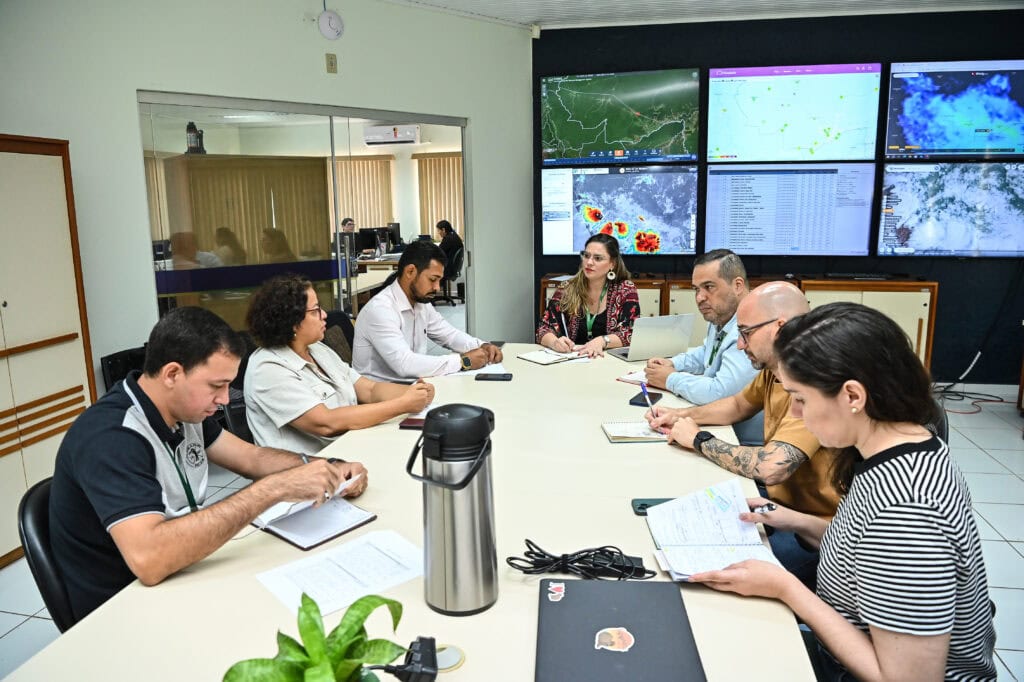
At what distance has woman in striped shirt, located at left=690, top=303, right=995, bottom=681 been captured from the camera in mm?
1152

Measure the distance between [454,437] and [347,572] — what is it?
474 millimetres

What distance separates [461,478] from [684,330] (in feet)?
7.92

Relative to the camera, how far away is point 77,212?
12.4 feet

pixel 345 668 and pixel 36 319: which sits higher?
pixel 36 319

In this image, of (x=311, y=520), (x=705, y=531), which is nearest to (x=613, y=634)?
(x=705, y=531)

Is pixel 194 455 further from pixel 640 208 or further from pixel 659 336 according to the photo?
pixel 640 208

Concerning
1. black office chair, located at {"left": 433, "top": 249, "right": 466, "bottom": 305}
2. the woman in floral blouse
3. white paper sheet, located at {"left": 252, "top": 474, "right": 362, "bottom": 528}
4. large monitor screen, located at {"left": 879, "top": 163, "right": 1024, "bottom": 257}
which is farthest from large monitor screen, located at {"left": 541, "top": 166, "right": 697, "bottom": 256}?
white paper sheet, located at {"left": 252, "top": 474, "right": 362, "bottom": 528}

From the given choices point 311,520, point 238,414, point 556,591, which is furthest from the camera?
point 238,414

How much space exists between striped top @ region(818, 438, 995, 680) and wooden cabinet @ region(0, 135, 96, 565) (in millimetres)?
3322

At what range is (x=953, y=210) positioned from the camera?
17.4 feet

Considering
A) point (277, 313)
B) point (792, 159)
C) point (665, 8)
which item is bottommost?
point (277, 313)

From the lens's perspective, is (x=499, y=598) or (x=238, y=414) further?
(x=238, y=414)

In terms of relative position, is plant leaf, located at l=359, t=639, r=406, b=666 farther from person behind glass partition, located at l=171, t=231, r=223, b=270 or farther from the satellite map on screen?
the satellite map on screen

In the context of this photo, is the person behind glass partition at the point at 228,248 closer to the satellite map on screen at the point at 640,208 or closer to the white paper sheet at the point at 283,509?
the satellite map on screen at the point at 640,208
